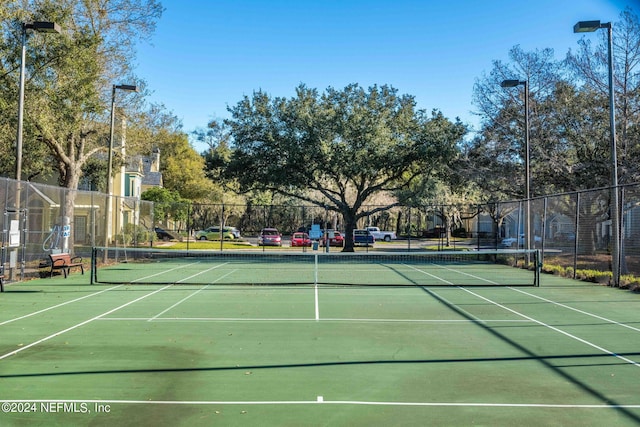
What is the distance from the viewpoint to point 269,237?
36094 mm

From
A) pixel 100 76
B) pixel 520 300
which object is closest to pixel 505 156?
pixel 520 300

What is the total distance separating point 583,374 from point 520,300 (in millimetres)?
7104

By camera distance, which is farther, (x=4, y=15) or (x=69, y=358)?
(x=4, y=15)

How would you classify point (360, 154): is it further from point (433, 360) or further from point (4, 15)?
point (433, 360)

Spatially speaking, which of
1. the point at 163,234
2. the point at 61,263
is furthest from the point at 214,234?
the point at 61,263

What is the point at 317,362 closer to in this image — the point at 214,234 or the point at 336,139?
the point at 336,139

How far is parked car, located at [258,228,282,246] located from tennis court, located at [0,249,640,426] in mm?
21308

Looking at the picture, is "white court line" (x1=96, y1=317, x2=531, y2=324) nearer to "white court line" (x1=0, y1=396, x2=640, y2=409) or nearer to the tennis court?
the tennis court

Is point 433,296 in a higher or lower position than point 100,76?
lower

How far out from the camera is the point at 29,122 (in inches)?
776

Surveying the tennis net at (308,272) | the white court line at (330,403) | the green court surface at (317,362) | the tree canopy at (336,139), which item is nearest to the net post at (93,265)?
the tennis net at (308,272)

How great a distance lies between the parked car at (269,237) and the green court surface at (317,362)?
860 inches

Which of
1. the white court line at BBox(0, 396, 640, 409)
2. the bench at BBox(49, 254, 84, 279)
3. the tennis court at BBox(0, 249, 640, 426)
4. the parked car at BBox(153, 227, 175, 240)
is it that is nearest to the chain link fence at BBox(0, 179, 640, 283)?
the bench at BBox(49, 254, 84, 279)

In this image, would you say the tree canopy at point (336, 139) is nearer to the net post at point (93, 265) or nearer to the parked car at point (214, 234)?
the parked car at point (214, 234)
